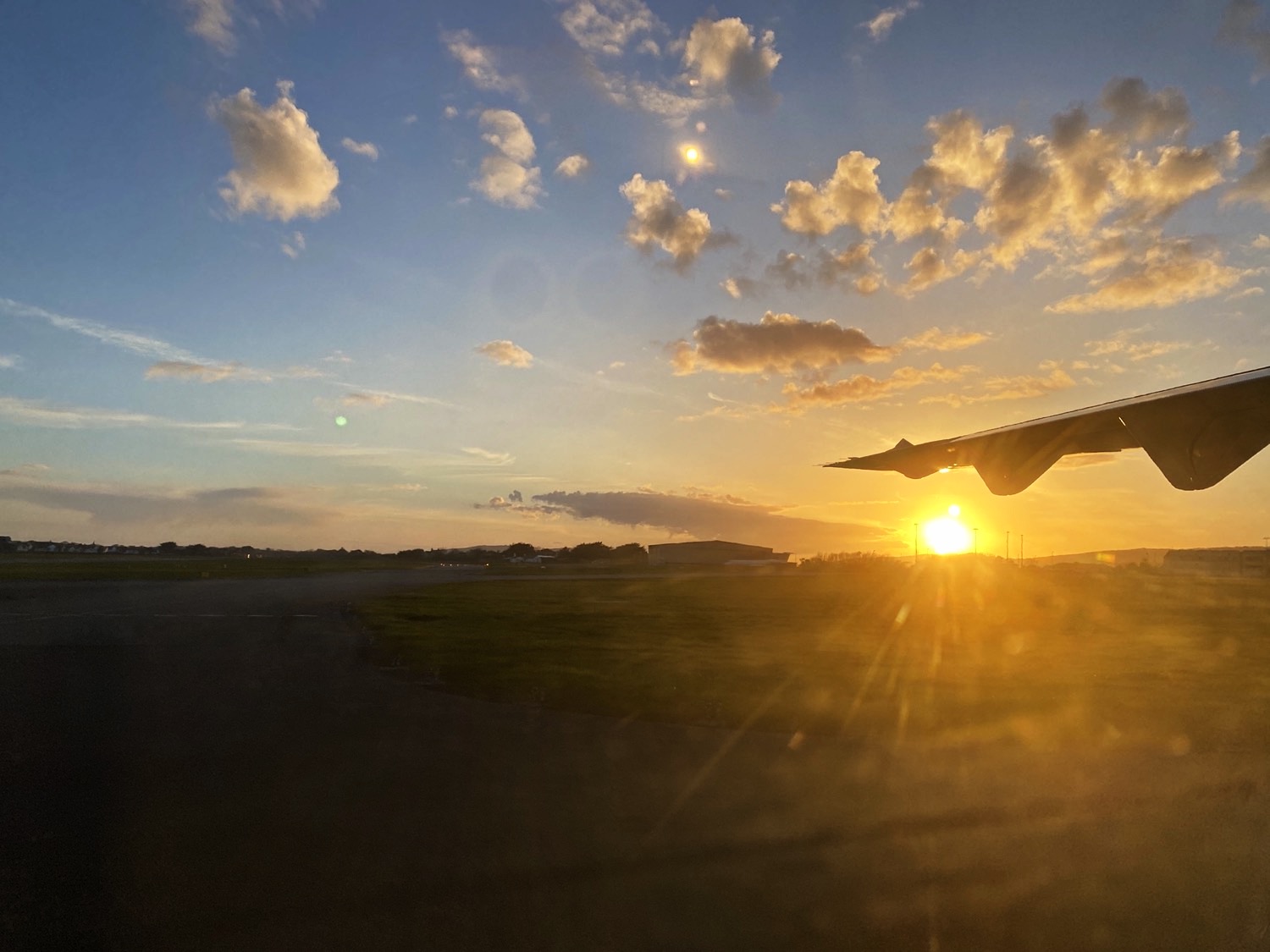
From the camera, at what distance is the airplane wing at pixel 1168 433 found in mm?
4590

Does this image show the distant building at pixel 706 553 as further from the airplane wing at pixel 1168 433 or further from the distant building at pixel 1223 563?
the airplane wing at pixel 1168 433

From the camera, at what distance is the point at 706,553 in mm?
124188

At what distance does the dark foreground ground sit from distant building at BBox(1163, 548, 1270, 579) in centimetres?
5398

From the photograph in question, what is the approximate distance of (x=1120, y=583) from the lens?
4631cm

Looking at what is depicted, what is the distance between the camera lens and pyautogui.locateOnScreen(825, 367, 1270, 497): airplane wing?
4590mm

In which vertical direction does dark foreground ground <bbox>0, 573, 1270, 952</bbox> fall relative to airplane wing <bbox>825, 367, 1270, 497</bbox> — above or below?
below

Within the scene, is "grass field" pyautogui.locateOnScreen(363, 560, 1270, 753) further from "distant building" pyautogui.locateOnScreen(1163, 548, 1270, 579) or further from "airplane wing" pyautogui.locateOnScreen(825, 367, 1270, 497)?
"distant building" pyautogui.locateOnScreen(1163, 548, 1270, 579)

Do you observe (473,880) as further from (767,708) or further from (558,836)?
(767,708)

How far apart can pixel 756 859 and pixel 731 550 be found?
404ft

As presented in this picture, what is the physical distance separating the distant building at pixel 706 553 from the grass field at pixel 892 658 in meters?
78.6

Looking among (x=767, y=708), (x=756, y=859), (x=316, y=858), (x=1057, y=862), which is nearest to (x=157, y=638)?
Result: (x=767, y=708)

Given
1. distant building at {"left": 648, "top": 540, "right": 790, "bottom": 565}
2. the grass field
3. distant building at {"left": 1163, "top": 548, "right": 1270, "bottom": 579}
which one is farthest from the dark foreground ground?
distant building at {"left": 648, "top": 540, "right": 790, "bottom": 565}

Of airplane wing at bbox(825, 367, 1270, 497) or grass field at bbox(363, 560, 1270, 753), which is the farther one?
grass field at bbox(363, 560, 1270, 753)

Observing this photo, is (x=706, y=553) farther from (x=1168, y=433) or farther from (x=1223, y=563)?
(x=1168, y=433)
